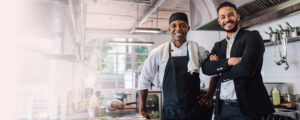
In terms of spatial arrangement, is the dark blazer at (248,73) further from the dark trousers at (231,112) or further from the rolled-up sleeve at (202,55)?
the rolled-up sleeve at (202,55)

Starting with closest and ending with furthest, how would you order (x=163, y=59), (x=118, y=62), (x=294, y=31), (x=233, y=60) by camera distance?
(x=233, y=60) < (x=163, y=59) < (x=294, y=31) < (x=118, y=62)

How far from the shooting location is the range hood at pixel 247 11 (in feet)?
6.37

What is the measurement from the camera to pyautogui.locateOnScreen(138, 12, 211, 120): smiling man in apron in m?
1.64

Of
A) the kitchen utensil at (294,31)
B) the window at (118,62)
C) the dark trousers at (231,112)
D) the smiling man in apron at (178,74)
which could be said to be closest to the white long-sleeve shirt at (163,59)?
the smiling man in apron at (178,74)

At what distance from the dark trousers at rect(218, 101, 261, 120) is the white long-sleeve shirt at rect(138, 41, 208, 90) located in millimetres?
349

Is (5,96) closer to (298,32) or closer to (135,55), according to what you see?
(298,32)

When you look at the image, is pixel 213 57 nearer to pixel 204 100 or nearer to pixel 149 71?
pixel 204 100

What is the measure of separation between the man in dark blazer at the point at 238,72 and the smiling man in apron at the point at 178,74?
13cm

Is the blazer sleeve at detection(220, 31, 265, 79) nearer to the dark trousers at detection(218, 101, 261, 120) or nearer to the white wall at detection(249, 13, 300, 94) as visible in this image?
the dark trousers at detection(218, 101, 261, 120)

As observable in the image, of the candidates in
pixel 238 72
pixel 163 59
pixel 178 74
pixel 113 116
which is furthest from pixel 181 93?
pixel 113 116

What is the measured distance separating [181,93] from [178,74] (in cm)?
15

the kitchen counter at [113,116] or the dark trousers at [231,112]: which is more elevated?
the dark trousers at [231,112]

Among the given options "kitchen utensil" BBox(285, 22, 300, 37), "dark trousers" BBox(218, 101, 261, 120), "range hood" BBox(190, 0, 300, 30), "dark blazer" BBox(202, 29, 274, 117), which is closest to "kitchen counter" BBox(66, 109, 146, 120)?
"dark trousers" BBox(218, 101, 261, 120)

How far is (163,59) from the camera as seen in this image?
1795 mm
